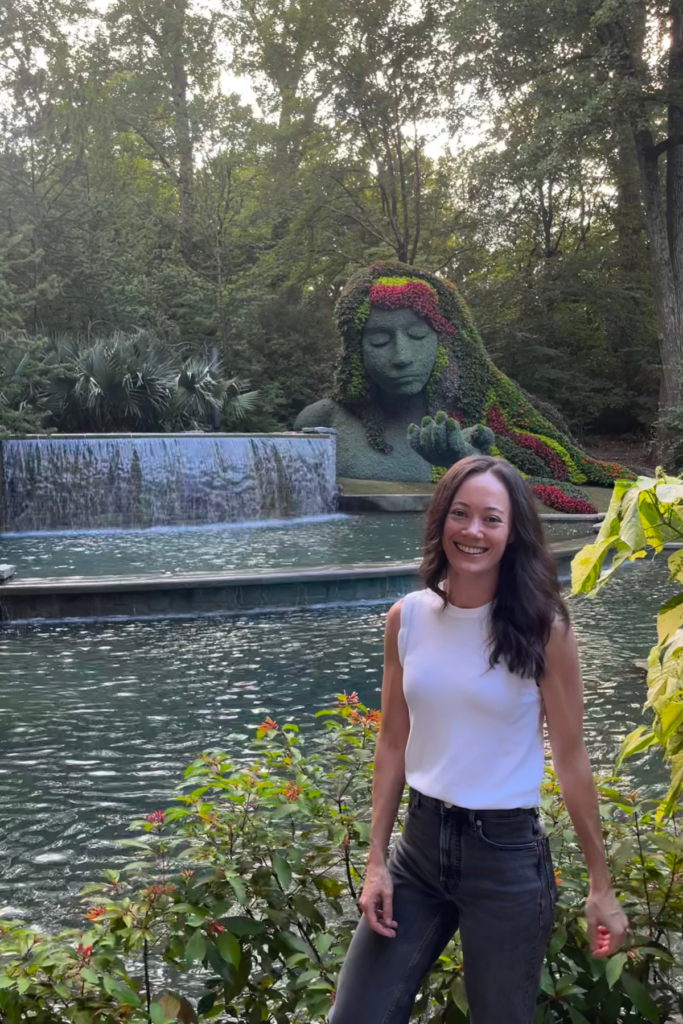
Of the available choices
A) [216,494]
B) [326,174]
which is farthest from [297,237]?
[216,494]

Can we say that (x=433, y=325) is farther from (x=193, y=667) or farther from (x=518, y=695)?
(x=518, y=695)

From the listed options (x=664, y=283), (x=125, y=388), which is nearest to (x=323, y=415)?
(x=125, y=388)

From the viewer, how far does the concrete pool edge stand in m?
7.66

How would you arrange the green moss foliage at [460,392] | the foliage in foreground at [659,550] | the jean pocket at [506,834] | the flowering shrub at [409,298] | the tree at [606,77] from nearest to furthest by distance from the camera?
1. the foliage in foreground at [659,550]
2. the jean pocket at [506,834]
3. the flowering shrub at [409,298]
4. the green moss foliage at [460,392]
5. the tree at [606,77]

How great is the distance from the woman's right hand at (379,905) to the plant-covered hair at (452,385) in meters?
16.1

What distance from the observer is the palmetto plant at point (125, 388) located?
18.1m

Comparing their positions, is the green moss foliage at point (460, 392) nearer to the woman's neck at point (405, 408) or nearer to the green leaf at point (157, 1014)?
the woman's neck at point (405, 408)

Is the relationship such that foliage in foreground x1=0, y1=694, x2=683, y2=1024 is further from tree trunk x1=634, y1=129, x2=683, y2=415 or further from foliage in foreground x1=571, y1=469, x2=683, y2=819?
tree trunk x1=634, y1=129, x2=683, y2=415

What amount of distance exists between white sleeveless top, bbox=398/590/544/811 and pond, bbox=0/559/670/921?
39.8 inches

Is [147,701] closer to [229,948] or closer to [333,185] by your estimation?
[229,948]

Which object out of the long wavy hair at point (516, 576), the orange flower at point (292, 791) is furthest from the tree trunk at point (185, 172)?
the long wavy hair at point (516, 576)

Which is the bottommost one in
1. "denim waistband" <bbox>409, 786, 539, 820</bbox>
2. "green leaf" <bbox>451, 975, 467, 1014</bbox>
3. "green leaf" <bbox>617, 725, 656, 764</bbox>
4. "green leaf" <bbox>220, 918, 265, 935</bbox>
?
"green leaf" <bbox>451, 975, 467, 1014</bbox>

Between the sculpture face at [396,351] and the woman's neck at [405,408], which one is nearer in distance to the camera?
the sculpture face at [396,351]

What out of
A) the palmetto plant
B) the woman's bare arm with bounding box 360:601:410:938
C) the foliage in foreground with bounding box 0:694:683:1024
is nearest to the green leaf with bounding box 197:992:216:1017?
the foliage in foreground with bounding box 0:694:683:1024
